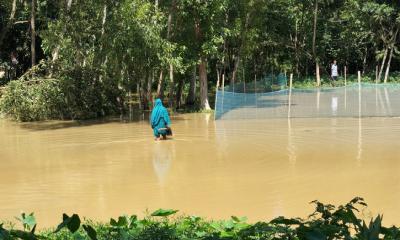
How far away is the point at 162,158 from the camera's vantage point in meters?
12.6

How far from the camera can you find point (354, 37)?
37594mm

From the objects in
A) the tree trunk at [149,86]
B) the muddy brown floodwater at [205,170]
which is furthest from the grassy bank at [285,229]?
→ the tree trunk at [149,86]

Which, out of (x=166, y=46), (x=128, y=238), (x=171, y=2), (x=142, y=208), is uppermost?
(x=171, y=2)

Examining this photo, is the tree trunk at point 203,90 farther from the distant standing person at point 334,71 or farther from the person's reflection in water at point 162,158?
the distant standing person at point 334,71

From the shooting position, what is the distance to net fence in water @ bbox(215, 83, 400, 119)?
66.4ft

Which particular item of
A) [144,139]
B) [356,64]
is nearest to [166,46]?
[144,139]

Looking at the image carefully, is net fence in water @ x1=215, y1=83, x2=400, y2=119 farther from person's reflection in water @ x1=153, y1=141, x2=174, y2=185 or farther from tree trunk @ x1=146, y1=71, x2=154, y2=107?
person's reflection in water @ x1=153, y1=141, x2=174, y2=185

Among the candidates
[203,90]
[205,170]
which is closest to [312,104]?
[203,90]

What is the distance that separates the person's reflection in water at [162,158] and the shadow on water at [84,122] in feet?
19.5

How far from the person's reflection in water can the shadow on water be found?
5958 millimetres

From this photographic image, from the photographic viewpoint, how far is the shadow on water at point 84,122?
19.8m

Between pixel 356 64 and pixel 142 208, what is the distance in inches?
1414

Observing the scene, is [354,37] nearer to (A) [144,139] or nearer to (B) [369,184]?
(A) [144,139]

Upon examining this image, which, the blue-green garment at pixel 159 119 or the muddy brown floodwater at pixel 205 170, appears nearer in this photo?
the muddy brown floodwater at pixel 205 170
